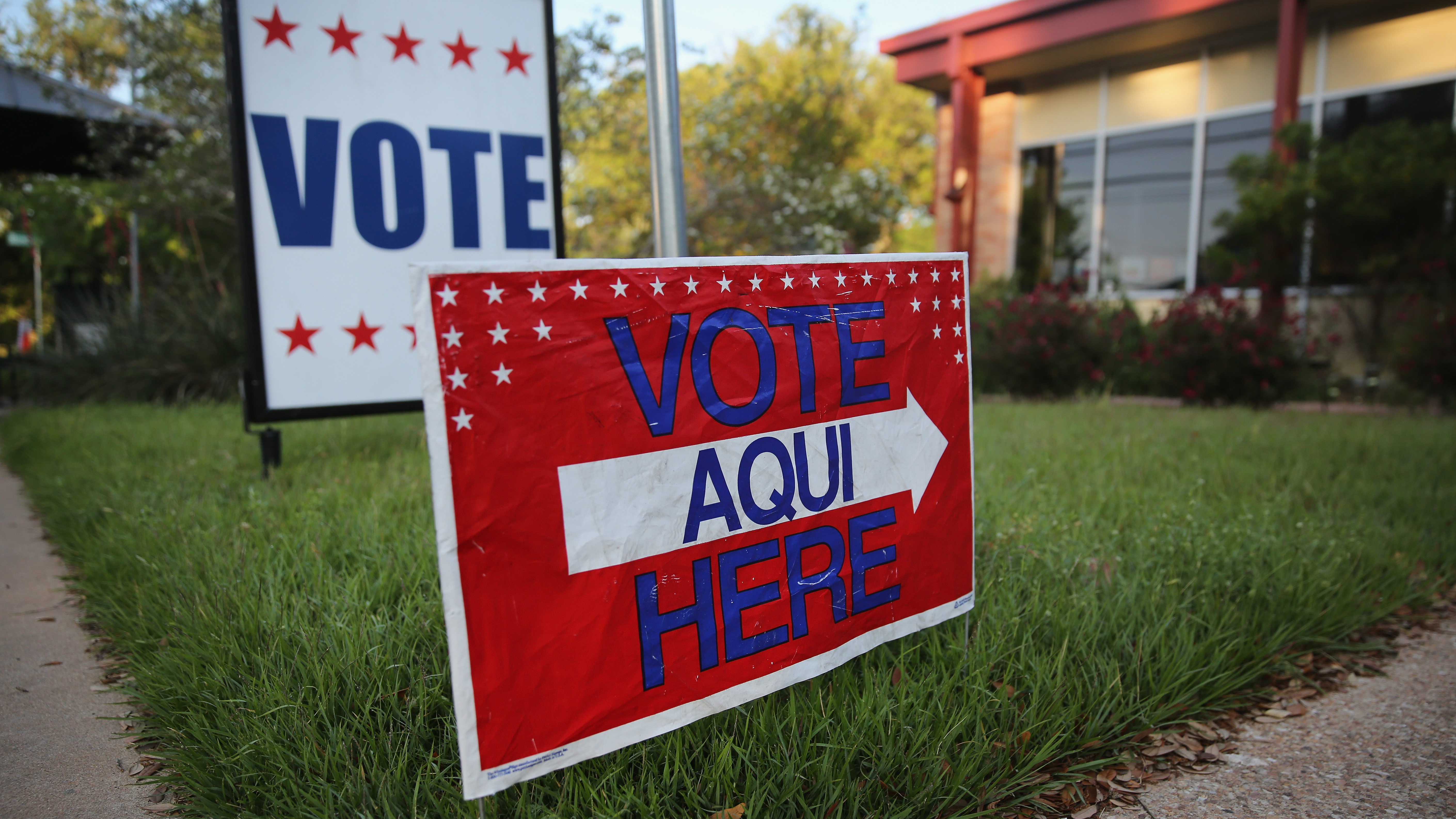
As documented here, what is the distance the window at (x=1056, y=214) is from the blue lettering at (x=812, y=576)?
10845 millimetres

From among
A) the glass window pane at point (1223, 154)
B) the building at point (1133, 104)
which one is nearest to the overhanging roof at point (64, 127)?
the building at point (1133, 104)

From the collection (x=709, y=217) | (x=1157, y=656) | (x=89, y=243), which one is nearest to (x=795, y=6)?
(x=709, y=217)

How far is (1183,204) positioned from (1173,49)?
208 centimetres

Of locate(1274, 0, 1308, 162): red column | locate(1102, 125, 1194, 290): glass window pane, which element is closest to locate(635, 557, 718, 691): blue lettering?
locate(1274, 0, 1308, 162): red column

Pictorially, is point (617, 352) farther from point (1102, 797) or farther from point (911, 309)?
point (1102, 797)

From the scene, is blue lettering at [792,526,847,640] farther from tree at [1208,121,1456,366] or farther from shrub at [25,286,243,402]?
tree at [1208,121,1456,366]

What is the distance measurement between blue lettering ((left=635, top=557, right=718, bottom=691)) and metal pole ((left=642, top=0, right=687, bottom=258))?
4.31 ft

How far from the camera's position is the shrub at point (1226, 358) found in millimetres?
7504

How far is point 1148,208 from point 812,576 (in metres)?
11.3

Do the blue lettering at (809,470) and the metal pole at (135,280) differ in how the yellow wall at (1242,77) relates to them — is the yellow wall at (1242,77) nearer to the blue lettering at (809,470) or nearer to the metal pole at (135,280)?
the blue lettering at (809,470)

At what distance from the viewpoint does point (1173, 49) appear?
1071 cm

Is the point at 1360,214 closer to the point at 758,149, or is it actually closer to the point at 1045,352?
the point at 1045,352

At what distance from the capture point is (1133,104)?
1120 cm

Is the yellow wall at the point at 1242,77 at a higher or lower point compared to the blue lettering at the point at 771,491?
higher
